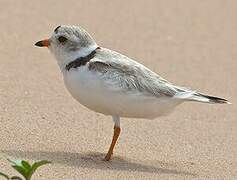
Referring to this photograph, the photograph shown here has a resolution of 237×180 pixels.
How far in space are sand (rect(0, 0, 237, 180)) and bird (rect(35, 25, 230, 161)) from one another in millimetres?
407

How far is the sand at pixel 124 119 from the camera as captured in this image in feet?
18.3

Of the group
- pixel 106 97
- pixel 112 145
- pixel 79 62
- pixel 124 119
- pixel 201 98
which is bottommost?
pixel 124 119

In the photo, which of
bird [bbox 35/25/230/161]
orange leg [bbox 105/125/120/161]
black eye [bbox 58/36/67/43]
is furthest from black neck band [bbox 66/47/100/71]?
orange leg [bbox 105/125/120/161]

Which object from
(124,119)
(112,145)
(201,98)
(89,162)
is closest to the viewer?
(89,162)

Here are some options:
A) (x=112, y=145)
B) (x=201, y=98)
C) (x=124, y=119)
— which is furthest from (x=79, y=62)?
(x=124, y=119)

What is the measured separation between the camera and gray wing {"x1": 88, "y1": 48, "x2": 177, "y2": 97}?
559cm

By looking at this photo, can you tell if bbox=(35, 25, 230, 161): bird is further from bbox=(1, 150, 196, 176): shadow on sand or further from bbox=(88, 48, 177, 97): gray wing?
bbox=(1, 150, 196, 176): shadow on sand

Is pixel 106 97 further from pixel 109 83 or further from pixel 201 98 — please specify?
pixel 201 98

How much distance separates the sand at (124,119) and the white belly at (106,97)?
402mm

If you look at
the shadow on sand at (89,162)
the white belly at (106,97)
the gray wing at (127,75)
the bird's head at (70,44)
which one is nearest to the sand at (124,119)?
the shadow on sand at (89,162)

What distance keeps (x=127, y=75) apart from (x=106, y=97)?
30 centimetres

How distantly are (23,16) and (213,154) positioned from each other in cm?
385

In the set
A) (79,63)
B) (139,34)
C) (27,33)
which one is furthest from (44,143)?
(139,34)

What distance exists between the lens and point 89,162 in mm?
5504
